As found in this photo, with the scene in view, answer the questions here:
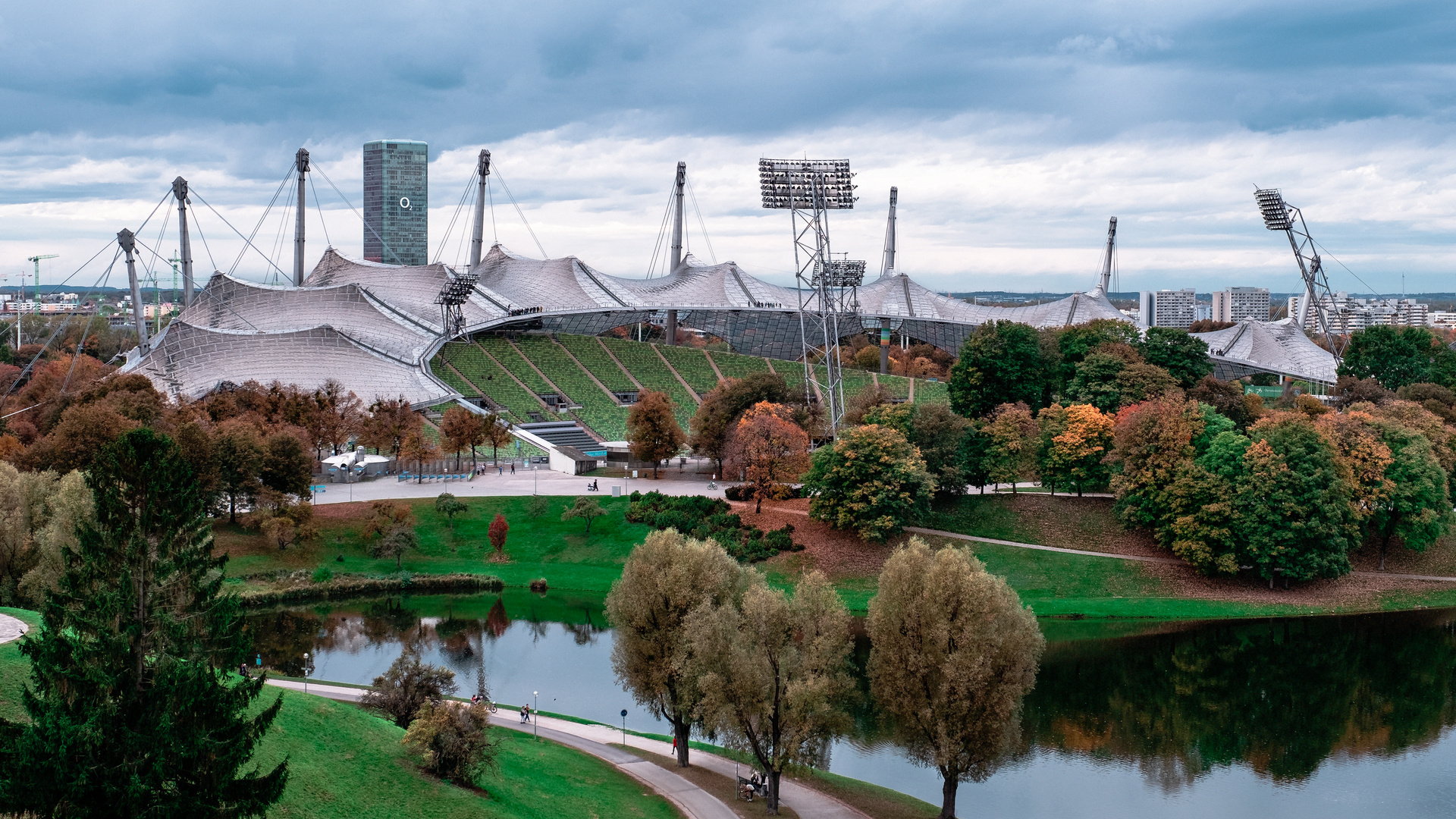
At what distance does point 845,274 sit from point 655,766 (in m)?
43.5

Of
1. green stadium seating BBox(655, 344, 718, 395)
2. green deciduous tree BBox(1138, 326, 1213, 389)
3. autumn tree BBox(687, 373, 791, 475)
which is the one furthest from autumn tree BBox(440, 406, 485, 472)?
green deciduous tree BBox(1138, 326, 1213, 389)

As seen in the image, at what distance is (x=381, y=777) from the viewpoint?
82.1 feet

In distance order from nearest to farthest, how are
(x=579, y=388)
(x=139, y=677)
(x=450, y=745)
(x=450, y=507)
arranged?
1. (x=139, y=677)
2. (x=450, y=745)
3. (x=450, y=507)
4. (x=579, y=388)

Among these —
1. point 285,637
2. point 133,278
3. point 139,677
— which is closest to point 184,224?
point 133,278

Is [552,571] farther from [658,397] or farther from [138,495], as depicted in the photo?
Result: [138,495]

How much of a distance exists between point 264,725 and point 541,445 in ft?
173

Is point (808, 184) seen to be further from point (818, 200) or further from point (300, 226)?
point (300, 226)

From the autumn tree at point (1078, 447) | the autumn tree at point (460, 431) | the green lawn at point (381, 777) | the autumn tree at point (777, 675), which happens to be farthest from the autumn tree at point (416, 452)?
the autumn tree at point (777, 675)

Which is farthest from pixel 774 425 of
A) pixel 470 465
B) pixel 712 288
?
pixel 712 288

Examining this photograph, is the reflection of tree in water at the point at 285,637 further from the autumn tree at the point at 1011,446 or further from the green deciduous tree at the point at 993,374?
the green deciduous tree at the point at 993,374

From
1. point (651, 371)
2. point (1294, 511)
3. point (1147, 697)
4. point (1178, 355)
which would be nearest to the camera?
point (1147, 697)

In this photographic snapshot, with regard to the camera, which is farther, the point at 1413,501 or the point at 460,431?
the point at 460,431

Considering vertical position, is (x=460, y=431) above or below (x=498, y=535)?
above

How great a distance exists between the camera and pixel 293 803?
74.3ft
